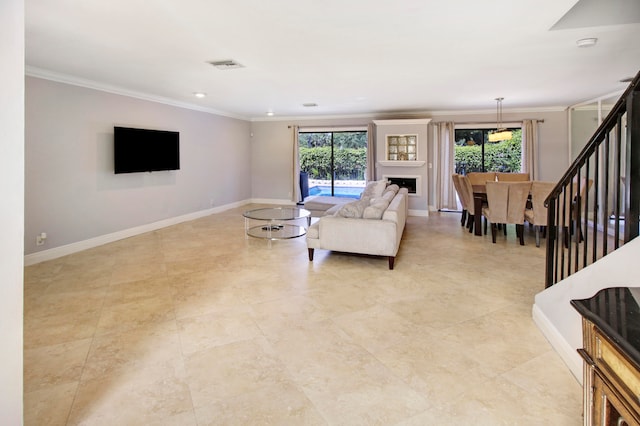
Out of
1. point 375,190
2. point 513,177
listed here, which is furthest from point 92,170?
point 513,177

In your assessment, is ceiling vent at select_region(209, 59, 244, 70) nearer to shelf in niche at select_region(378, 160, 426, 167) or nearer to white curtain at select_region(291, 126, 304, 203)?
shelf in niche at select_region(378, 160, 426, 167)

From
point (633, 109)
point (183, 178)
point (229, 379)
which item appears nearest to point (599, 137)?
point (633, 109)

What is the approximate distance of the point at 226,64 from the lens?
13.7 ft

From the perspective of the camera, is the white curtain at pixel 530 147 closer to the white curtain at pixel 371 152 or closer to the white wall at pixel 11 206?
the white curtain at pixel 371 152

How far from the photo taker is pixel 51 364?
2.33 metres

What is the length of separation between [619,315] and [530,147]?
798cm

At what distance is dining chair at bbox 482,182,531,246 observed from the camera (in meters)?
5.38

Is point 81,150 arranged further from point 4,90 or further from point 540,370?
point 540,370

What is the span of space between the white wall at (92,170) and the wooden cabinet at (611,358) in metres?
5.52

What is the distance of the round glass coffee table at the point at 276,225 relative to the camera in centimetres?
589

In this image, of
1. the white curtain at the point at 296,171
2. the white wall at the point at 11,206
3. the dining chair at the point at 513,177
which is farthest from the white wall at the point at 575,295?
the white curtain at the point at 296,171

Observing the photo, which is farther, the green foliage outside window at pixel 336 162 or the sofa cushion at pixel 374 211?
the green foliage outside window at pixel 336 162

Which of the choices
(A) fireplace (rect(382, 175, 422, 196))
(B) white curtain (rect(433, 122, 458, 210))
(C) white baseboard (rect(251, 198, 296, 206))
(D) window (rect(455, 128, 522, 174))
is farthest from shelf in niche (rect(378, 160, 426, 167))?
(C) white baseboard (rect(251, 198, 296, 206))

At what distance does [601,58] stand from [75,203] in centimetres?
688
